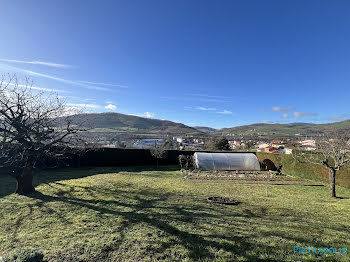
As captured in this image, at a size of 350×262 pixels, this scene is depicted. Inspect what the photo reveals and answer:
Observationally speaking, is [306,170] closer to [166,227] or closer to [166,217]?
[166,217]

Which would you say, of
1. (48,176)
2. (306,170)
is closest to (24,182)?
(48,176)

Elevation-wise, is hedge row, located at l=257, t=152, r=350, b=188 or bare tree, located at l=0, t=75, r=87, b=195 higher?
bare tree, located at l=0, t=75, r=87, b=195

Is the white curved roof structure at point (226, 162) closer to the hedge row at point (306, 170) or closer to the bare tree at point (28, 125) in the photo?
the hedge row at point (306, 170)

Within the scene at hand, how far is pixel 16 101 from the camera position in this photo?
7426 millimetres

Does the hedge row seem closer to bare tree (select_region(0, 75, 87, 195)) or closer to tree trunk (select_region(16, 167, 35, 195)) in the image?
bare tree (select_region(0, 75, 87, 195))

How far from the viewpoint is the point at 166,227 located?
5035 mm

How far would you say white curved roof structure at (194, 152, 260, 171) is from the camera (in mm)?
18734

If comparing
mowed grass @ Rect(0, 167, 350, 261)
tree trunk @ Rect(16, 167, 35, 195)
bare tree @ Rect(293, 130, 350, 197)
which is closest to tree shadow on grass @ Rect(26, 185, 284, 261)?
mowed grass @ Rect(0, 167, 350, 261)

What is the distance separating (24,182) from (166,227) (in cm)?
779

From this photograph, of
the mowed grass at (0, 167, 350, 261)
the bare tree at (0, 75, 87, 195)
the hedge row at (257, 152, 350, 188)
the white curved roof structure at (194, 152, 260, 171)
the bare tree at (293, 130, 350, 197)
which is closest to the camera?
the mowed grass at (0, 167, 350, 261)

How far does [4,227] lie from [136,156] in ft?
53.9

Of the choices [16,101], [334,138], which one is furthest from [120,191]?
[334,138]

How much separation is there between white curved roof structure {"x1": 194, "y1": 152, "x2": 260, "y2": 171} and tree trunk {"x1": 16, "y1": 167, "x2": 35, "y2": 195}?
13.9 m

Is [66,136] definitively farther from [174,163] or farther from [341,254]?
[174,163]
